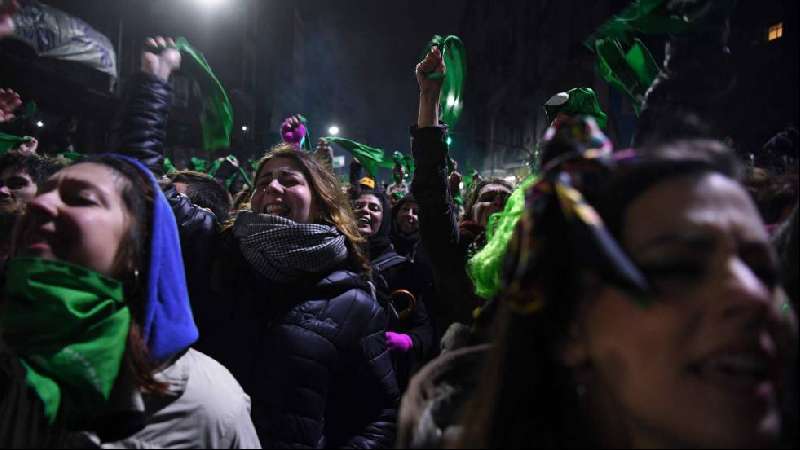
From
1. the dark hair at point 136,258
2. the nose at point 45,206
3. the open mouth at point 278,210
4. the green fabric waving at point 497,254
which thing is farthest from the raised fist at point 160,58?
the green fabric waving at point 497,254

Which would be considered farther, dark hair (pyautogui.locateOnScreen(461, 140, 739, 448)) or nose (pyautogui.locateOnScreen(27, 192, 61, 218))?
nose (pyautogui.locateOnScreen(27, 192, 61, 218))

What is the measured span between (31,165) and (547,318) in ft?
12.2

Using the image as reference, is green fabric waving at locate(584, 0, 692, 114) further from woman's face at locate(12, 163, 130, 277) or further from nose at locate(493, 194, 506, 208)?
woman's face at locate(12, 163, 130, 277)

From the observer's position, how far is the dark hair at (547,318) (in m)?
1.10

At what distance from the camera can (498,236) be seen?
7.18ft

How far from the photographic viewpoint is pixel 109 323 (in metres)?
1.64

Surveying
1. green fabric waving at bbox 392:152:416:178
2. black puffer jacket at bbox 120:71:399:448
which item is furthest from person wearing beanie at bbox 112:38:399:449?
green fabric waving at bbox 392:152:416:178

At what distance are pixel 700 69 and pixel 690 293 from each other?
957 mm

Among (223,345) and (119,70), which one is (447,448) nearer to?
(223,345)

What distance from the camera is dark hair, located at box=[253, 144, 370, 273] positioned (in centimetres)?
296

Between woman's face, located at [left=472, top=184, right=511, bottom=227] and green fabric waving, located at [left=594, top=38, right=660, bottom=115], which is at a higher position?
green fabric waving, located at [left=594, top=38, right=660, bottom=115]

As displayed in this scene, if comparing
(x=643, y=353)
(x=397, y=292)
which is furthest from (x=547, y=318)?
(x=397, y=292)

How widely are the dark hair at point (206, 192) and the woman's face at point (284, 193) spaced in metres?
1.40

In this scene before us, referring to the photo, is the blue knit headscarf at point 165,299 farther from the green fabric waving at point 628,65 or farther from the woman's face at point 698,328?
the green fabric waving at point 628,65
